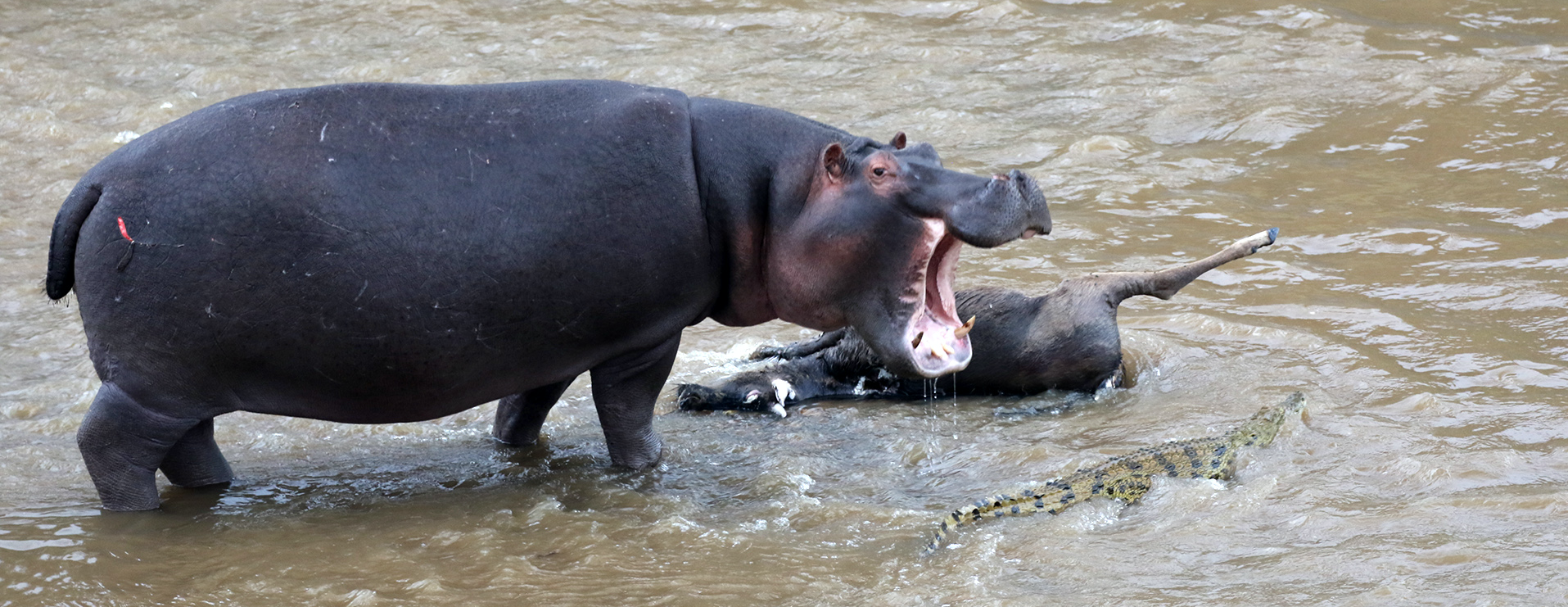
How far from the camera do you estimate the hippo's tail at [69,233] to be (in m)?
4.46

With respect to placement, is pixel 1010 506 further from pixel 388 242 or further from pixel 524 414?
pixel 388 242

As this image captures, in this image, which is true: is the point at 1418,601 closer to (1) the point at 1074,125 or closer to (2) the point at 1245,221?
(2) the point at 1245,221

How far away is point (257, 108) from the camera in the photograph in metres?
4.61

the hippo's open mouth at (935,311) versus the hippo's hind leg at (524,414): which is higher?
the hippo's open mouth at (935,311)

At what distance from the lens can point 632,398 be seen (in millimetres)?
5094

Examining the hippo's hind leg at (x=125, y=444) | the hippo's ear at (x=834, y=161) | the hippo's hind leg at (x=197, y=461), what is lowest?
the hippo's hind leg at (x=197, y=461)

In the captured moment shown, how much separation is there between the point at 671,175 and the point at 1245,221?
4137 mm

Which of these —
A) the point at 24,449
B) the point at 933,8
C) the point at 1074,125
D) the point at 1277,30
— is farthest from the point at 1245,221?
the point at 24,449

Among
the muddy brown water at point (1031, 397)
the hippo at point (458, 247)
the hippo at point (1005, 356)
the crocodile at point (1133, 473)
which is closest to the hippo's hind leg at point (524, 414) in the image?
the muddy brown water at point (1031, 397)

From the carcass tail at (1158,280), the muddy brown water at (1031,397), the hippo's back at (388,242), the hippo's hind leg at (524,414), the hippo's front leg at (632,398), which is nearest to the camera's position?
the muddy brown water at (1031,397)

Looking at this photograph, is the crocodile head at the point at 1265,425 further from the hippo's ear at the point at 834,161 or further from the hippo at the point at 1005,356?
the hippo's ear at the point at 834,161

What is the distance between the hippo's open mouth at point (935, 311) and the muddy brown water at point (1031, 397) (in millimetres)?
475

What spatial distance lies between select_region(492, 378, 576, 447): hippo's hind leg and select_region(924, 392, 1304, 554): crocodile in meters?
1.62

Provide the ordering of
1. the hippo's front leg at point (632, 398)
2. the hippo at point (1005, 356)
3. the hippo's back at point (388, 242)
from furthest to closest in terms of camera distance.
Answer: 1. the hippo at point (1005, 356)
2. the hippo's front leg at point (632, 398)
3. the hippo's back at point (388, 242)
